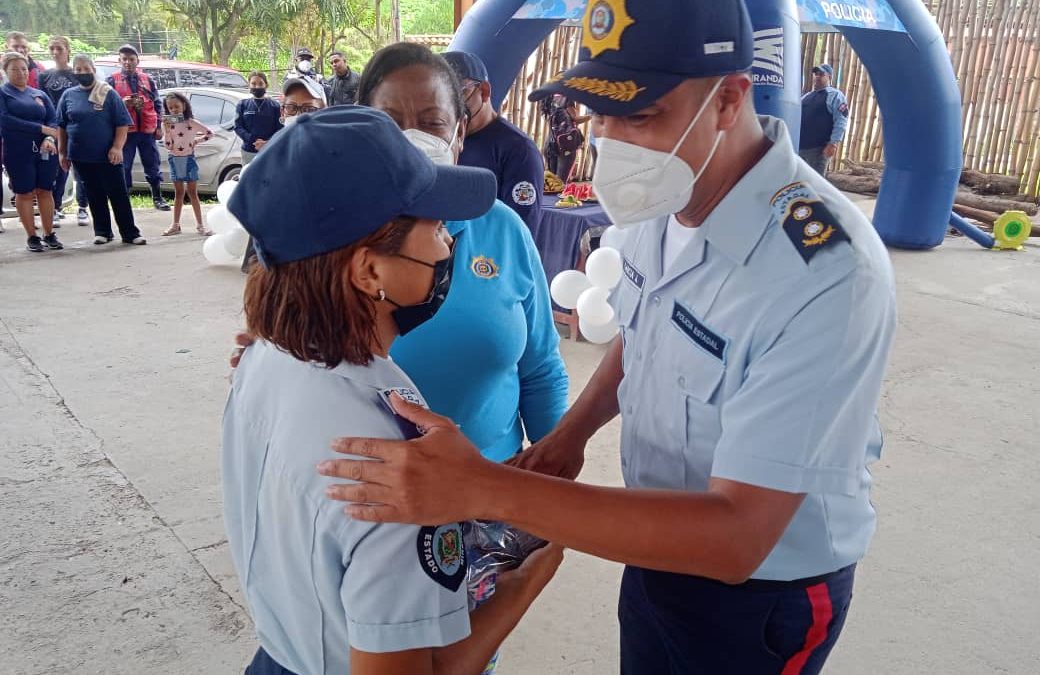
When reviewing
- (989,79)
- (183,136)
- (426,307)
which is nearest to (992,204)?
(989,79)

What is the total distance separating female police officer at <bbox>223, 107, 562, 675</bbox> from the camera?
2.99 ft

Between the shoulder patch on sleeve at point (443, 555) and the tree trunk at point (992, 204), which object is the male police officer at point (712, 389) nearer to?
the shoulder patch on sleeve at point (443, 555)

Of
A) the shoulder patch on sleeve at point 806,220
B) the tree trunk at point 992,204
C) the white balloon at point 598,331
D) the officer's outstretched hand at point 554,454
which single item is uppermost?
the shoulder patch on sleeve at point 806,220

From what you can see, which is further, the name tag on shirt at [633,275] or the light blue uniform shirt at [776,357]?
the name tag on shirt at [633,275]

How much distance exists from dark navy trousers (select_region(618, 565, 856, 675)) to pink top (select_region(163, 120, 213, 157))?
7427 mm

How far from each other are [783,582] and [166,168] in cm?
1005

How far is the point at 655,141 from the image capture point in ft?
3.91

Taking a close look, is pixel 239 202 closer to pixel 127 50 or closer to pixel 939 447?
pixel 939 447

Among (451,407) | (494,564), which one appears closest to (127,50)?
(451,407)

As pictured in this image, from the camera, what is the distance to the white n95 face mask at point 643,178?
1189 mm

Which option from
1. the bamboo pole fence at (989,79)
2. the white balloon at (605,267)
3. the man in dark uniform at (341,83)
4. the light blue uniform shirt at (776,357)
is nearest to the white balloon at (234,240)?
the man in dark uniform at (341,83)

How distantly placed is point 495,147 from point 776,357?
2.52m

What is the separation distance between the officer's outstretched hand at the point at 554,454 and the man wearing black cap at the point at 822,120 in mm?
7567

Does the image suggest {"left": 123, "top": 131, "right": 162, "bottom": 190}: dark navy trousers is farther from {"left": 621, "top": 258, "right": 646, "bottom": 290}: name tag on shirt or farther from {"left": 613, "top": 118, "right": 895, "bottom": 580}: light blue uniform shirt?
{"left": 613, "top": 118, "right": 895, "bottom": 580}: light blue uniform shirt
